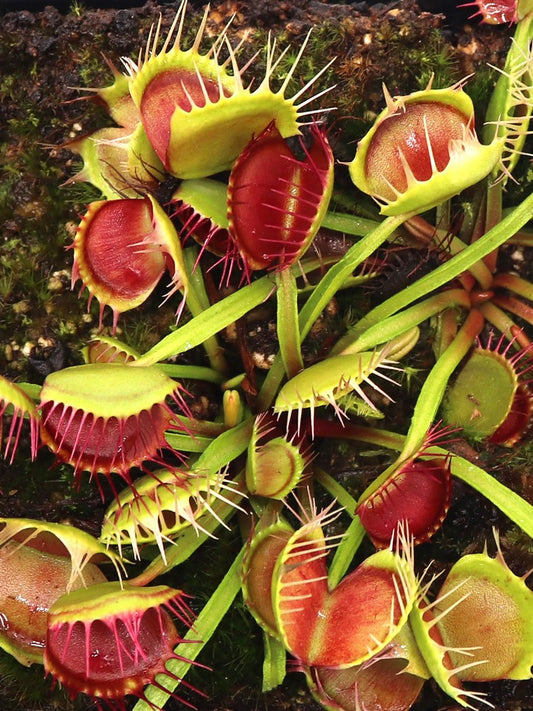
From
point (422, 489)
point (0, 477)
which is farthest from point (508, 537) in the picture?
A: point (0, 477)

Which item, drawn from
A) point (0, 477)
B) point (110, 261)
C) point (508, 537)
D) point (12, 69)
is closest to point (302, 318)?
point (110, 261)

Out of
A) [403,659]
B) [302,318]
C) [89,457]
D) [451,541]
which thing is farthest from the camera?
[451,541]

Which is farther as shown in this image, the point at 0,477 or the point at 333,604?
the point at 0,477

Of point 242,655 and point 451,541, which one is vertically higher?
point 451,541

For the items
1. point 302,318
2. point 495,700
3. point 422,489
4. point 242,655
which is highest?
point 302,318

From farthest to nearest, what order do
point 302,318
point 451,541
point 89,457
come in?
point 451,541
point 302,318
point 89,457

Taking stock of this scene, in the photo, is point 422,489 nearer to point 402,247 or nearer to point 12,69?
point 402,247
